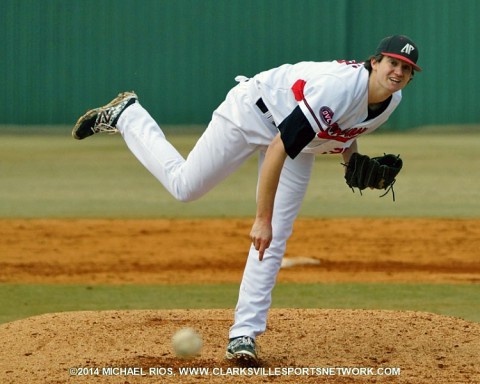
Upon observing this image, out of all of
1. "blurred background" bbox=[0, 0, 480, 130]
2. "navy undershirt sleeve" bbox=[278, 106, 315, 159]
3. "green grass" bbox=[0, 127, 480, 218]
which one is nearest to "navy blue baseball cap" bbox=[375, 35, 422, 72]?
"navy undershirt sleeve" bbox=[278, 106, 315, 159]

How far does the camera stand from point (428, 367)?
154 inches

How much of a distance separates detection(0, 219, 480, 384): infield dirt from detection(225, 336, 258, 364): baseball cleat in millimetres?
56

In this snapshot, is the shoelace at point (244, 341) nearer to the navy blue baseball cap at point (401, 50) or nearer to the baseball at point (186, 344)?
the baseball at point (186, 344)

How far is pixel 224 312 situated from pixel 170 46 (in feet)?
25.6

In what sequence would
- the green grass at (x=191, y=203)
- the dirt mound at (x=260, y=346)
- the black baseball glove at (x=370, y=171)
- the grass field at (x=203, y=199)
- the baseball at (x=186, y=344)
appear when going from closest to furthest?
the dirt mound at (x=260, y=346) < the baseball at (x=186, y=344) < the black baseball glove at (x=370, y=171) < the grass field at (x=203, y=199) < the green grass at (x=191, y=203)

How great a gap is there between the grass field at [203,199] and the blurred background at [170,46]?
0.51m

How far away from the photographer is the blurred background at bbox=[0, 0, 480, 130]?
1239 centimetres

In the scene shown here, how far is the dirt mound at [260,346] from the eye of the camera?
12.2 feet

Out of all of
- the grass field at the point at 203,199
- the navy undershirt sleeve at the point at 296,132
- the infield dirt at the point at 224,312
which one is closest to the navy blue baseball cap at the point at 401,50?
Result: the navy undershirt sleeve at the point at 296,132

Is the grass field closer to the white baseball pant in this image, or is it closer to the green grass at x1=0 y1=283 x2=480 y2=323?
the green grass at x1=0 y1=283 x2=480 y2=323

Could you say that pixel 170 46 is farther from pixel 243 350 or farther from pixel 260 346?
pixel 243 350

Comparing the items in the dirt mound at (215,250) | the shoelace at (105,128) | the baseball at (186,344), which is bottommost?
the dirt mound at (215,250)

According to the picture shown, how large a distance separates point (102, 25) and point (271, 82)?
29.8ft

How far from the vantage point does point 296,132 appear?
3445 mm
